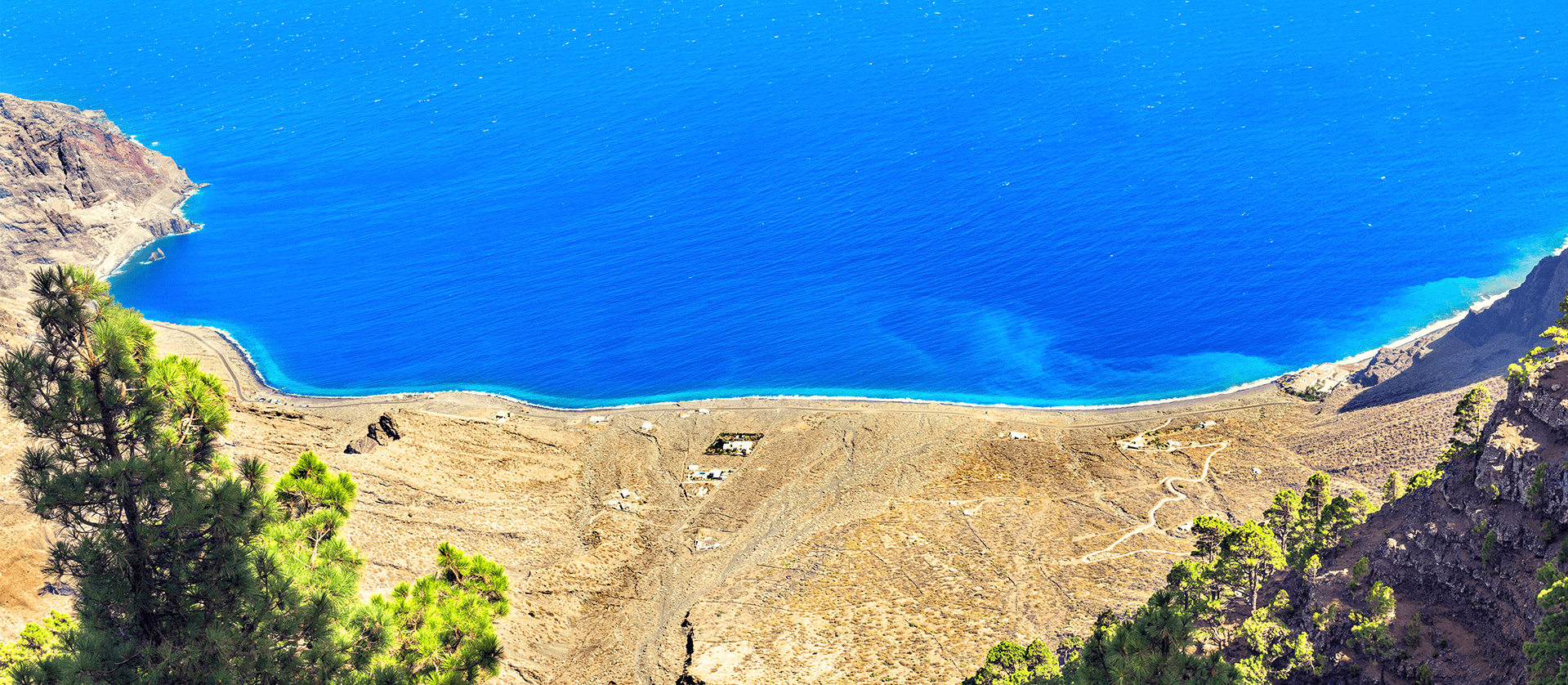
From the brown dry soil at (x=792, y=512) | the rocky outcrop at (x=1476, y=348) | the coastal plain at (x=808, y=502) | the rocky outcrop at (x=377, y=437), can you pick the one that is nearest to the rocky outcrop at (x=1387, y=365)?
the rocky outcrop at (x=1476, y=348)

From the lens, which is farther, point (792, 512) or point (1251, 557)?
point (792, 512)

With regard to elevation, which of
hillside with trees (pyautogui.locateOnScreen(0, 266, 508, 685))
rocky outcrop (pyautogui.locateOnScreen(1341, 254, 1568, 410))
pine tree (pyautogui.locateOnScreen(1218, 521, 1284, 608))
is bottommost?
pine tree (pyautogui.locateOnScreen(1218, 521, 1284, 608))

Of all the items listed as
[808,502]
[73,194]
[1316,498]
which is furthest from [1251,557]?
[73,194]

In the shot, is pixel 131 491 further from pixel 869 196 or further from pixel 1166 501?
pixel 869 196

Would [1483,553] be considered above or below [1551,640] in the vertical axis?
above

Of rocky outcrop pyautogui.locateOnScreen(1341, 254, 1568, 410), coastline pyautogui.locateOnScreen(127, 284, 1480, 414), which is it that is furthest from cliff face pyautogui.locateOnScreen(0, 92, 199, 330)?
rocky outcrop pyautogui.locateOnScreen(1341, 254, 1568, 410)

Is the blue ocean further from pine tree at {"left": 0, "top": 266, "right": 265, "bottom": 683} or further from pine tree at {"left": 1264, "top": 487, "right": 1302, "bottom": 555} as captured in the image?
pine tree at {"left": 0, "top": 266, "right": 265, "bottom": 683}

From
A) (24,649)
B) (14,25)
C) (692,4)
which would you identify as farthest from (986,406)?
(14,25)
